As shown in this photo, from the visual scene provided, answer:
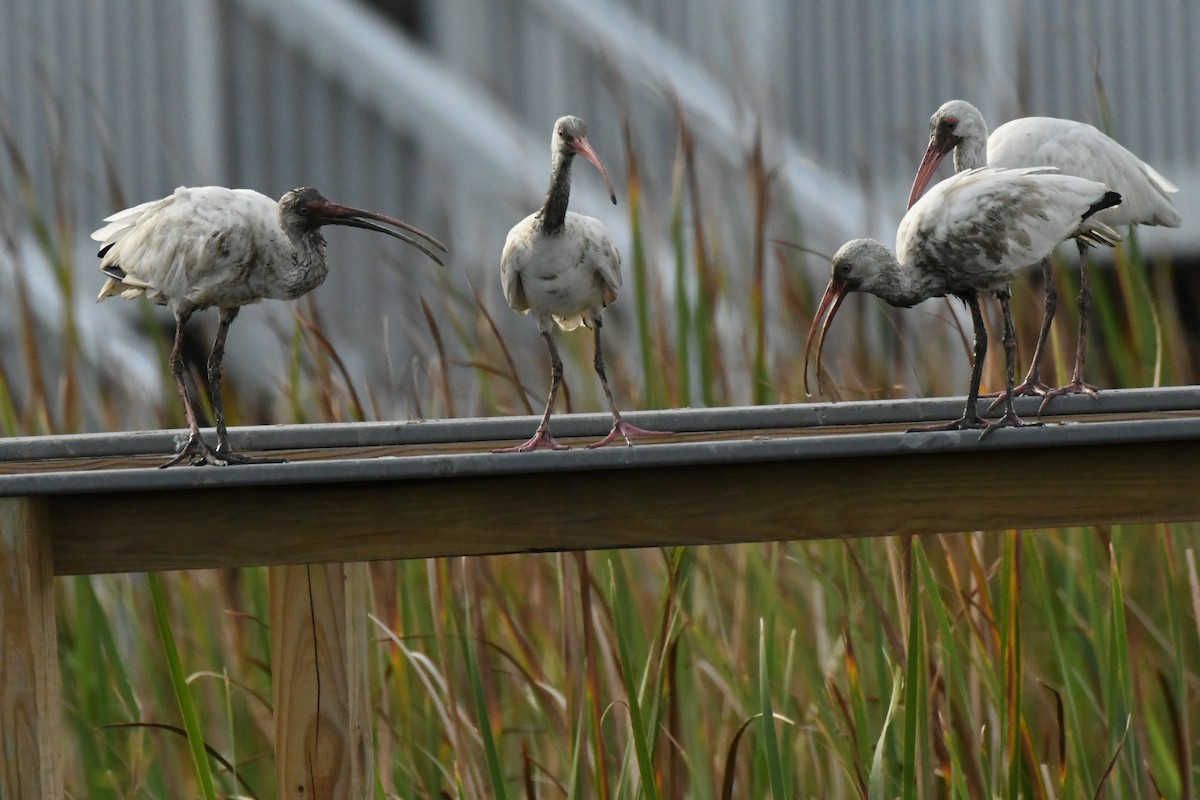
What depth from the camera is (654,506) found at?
2.20 meters

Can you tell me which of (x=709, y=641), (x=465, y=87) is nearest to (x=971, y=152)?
(x=709, y=641)

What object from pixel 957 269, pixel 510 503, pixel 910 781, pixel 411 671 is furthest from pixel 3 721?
pixel 957 269

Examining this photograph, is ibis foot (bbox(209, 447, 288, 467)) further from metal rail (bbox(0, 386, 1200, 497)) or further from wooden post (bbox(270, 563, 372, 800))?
wooden post (bbox(270, 563, 372, 800))

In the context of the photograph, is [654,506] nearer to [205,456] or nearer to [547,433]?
[547,433]

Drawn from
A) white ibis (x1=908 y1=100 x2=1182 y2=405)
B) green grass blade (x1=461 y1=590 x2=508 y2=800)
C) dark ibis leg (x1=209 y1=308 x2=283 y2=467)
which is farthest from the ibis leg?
dark ibis leg (x1=209 y1=308 x2=283 y2=467)

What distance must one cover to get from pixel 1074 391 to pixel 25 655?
5.29ft

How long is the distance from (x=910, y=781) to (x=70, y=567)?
122 centimetres

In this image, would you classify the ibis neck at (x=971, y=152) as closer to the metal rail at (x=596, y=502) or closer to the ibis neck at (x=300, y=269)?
the metal rail at (x=596, y=502)

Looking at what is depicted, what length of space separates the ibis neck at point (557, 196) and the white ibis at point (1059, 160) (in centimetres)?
55

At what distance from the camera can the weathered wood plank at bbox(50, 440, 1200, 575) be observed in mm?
2176

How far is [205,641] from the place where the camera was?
3.29 meters

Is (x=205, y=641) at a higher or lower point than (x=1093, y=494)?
lower

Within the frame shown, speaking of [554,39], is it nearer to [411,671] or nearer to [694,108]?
[694,108]

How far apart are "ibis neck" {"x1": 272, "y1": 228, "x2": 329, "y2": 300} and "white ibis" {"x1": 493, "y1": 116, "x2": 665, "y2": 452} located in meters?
0.29
